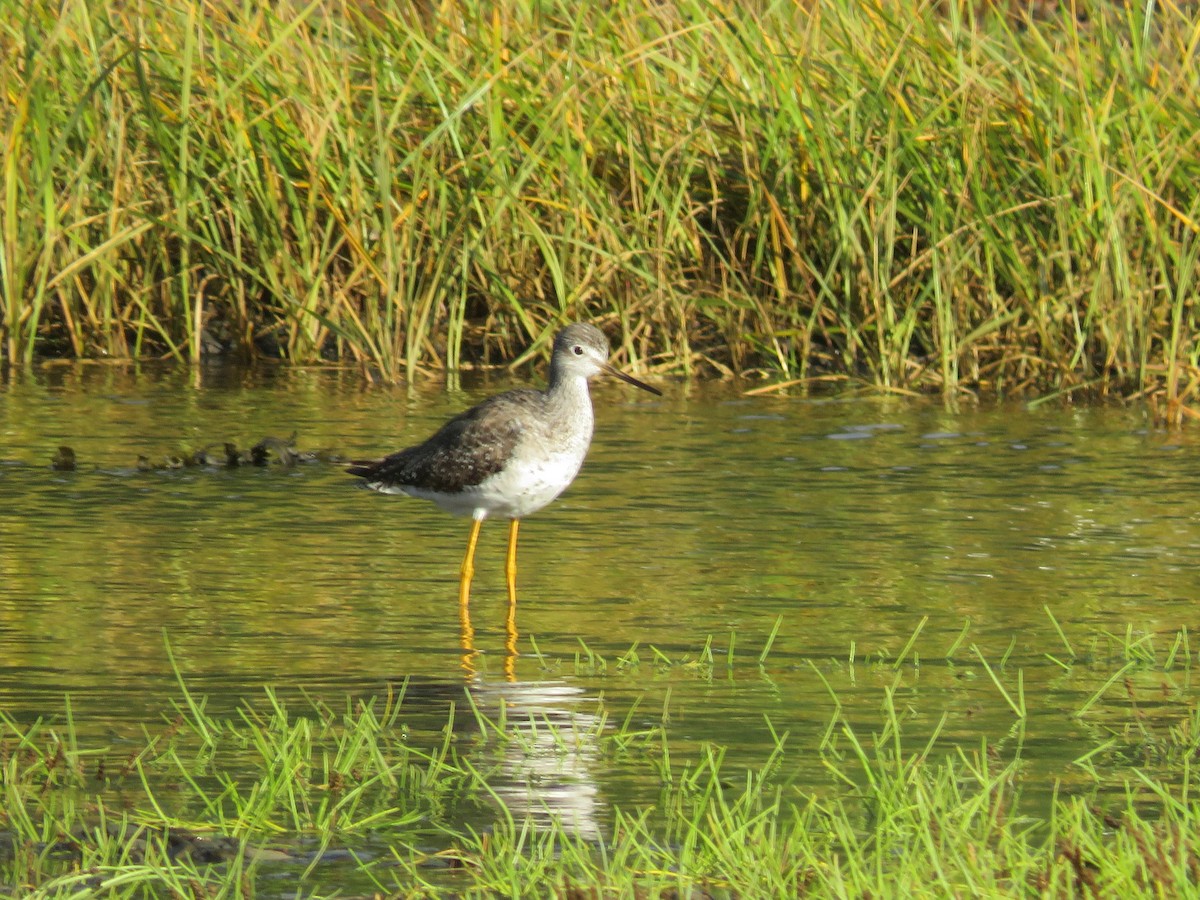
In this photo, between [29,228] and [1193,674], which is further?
[29,228]

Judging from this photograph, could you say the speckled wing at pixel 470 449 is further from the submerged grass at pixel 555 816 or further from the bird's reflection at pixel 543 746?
the submerged grass at pixel 555 816

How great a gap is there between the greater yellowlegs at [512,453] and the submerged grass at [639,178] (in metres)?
3.57

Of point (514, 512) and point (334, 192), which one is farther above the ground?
point (334, 192)

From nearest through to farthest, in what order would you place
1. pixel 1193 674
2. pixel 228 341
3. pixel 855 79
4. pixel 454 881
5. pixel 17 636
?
pixel 454 881 → pixel 1193 674 → pixel 17 636 → pixel 855 79 → pixel 228 341

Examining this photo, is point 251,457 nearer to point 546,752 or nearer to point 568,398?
point 568,398

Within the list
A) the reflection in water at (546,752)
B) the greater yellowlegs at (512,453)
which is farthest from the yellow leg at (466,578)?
the reflection in water at (546,752)

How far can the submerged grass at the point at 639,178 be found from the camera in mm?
11258

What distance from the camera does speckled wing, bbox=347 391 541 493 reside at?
7449 millimetres

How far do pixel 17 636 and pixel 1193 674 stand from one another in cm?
341

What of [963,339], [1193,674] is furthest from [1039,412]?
[1193,674]

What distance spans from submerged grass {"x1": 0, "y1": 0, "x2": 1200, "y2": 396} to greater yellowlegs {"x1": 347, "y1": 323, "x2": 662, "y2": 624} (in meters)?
3.57

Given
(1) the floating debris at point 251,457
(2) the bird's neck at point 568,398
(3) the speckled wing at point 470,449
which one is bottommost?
(1) the floating debris at point 251,457

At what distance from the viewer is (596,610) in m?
6.97

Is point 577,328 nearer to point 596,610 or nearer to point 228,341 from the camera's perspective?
point 596,610
